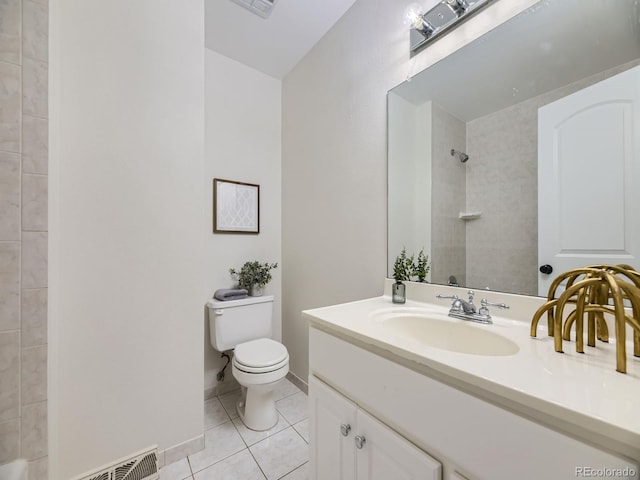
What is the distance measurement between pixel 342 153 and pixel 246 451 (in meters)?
1.78

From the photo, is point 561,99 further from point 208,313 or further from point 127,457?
point 127,457

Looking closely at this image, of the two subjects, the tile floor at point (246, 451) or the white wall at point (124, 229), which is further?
the tile floor at point (246, 451)

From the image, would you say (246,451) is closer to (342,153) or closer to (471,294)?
(471,294)

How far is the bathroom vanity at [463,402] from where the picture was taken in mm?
410

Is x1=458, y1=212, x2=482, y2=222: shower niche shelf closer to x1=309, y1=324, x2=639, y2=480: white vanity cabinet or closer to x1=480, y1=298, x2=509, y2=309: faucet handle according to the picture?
x1=480, y1=298, x2=509, y2=309: faucet handle

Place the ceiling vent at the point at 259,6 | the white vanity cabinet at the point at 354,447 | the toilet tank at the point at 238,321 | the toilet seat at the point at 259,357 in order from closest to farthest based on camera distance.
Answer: the white vanity cabinet at the point at 354,447, the toilet seat at the point at 259,357, the ceiling vent at the point at 259,6, the toilet tank at the point at 238,321

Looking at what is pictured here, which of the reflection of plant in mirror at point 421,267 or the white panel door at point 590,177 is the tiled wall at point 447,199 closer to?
the reflection of plant in mirror at point 421,267

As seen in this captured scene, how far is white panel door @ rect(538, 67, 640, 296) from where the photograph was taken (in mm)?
729

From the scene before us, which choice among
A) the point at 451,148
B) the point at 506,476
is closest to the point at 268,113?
the point at 451,148

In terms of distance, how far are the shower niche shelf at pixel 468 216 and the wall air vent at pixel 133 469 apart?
180 cm

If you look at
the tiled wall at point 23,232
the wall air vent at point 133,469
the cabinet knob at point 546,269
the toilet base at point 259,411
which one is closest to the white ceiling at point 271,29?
the tiled wall at point 23,232

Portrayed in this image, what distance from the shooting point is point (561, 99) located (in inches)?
33.7

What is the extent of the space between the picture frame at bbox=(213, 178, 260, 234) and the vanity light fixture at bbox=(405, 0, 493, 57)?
4.63 ft

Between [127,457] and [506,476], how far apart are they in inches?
61.1
